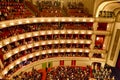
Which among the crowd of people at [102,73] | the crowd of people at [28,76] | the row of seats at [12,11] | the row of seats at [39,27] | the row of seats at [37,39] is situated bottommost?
the crowd of people at [102,73]

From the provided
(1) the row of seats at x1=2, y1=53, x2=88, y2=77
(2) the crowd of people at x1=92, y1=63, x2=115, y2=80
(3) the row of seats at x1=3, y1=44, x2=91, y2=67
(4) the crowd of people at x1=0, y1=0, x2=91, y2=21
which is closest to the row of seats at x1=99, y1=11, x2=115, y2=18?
(4) the crowd of people at x1=0, y1=0, x2=91, y2=21

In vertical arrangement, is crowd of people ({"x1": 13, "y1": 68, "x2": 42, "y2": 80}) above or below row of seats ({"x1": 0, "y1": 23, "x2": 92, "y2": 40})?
below

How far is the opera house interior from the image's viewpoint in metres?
37.5

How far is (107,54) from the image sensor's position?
150ft

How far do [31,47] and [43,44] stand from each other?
11.1 ft

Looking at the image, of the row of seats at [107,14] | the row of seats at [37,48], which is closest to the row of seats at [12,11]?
the row of seats at [37,48]

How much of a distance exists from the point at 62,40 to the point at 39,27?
6.76 m

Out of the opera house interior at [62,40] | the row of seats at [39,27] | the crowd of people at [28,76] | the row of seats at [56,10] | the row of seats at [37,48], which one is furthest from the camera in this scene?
the row of seats at [56,10]

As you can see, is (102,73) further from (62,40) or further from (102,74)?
(62,40)

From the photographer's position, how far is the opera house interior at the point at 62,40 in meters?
37.5

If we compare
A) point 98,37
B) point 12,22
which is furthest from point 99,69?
point 12,22

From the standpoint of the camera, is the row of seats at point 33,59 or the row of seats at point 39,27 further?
the row of seats at point 33,59

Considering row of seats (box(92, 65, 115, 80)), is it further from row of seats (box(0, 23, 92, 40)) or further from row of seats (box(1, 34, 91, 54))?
row of seats (box(0, 23, 92, 40))

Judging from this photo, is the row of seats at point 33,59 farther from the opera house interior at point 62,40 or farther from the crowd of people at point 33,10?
the crowd of people at point 33,10
